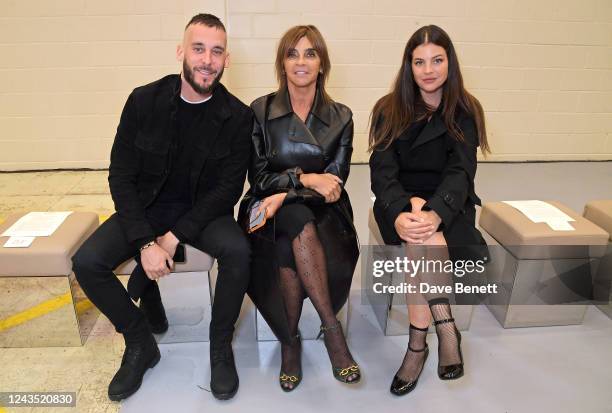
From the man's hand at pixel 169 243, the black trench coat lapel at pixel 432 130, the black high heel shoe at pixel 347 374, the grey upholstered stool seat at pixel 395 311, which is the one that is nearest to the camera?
the black high heel shoe at pixel 347 374

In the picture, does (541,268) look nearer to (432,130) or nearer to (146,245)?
(432,130)

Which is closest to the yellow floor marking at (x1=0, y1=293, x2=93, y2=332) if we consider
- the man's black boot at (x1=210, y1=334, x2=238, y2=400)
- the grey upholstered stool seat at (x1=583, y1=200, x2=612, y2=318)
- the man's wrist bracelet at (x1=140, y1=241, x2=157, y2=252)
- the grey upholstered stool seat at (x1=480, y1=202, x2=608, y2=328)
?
the man's wrist bracelet at (x1=140, y1=241, x2=157, y2=252)

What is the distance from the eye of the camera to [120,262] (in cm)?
185

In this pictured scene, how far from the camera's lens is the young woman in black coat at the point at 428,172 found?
1857 millimetres

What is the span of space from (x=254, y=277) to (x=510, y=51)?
3.63 meters

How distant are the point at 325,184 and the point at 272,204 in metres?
0.25

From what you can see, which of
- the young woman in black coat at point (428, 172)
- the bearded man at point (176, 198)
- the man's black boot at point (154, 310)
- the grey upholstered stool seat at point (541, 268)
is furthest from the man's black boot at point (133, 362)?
the grey upholstered stool seat at point (541, 268)

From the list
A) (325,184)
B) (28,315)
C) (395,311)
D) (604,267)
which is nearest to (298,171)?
(325,184)

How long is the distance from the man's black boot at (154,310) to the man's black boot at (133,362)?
20cm

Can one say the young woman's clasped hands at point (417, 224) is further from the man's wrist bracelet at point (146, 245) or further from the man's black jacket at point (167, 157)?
the man's wrist bracelet at point (146, 245)

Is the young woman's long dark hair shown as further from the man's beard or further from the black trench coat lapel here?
the man's beard

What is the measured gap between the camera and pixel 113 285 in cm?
180

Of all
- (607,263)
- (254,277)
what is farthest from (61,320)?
(607,263)

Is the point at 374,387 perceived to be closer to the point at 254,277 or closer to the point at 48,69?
the point at 254,277
